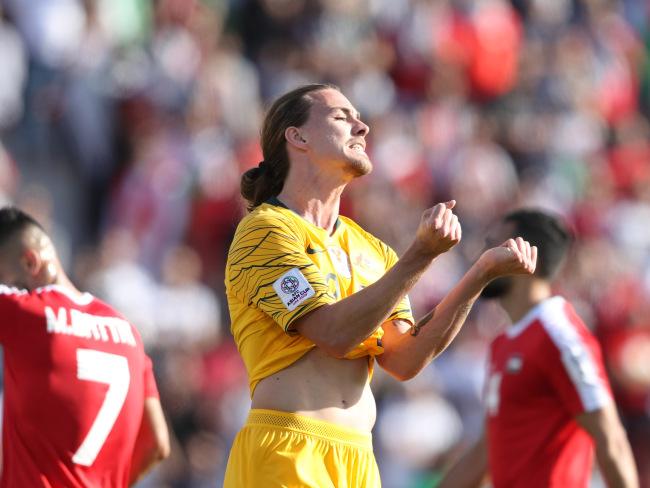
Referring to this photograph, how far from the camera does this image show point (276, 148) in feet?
17.0

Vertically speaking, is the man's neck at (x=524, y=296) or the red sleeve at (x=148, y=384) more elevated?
the man's neck at (x=524, y=296)

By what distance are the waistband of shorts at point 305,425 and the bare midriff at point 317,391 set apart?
0.06 feet

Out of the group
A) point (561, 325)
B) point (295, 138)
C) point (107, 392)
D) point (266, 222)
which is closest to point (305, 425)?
point (266, 222)

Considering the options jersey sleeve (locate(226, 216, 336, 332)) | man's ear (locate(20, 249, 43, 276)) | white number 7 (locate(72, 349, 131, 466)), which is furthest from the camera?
man's ear (locate(20, 249, 43, 276))

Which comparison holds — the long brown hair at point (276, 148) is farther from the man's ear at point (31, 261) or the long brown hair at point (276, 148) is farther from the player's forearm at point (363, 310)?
the man's ear at point (31, 261)

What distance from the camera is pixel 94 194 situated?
36.4ft

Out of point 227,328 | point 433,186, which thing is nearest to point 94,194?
point 227,328

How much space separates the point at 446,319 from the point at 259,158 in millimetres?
6707

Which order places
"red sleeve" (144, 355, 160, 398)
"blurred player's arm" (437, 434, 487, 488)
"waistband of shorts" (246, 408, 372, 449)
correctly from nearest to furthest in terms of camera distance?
"waistband of shorts" (246, 408, 372, 449), "red sleeve" (144, 355, 160, 398), "blurred player's arm" (437, 434, 487, 488)

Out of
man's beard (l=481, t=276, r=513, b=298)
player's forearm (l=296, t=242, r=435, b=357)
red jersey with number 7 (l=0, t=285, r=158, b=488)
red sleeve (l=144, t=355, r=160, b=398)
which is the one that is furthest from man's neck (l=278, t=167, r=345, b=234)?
man's beard (l=481, t=276, r=513, b=298)

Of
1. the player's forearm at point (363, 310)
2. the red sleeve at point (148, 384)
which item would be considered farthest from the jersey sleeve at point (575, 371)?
the player's forearm at point (363, 310)

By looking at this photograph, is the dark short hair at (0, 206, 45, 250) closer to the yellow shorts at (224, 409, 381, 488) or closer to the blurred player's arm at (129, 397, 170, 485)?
the blurred player's arm at (129, 397, 170, 485)

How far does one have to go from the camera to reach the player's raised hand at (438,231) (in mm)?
4227

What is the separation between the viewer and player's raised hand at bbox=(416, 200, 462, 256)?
13.9 feet
